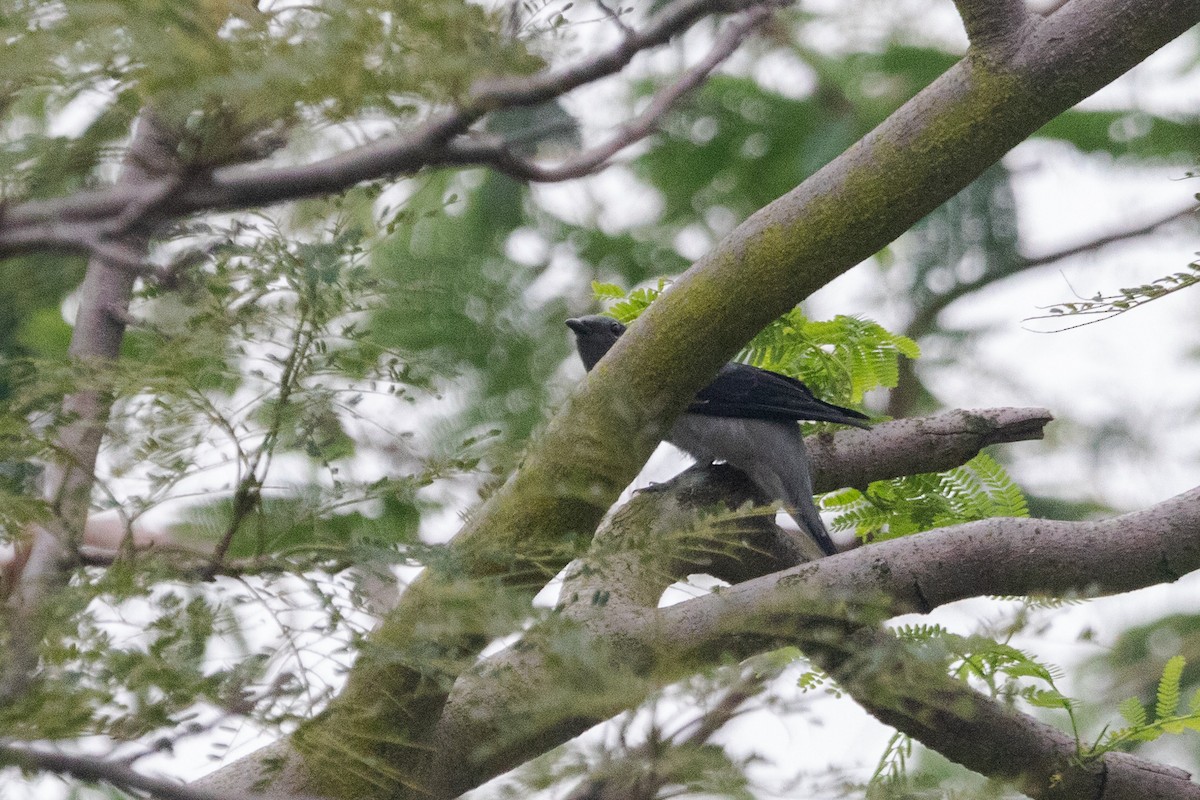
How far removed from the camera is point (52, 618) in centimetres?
131

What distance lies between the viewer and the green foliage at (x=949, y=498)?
2.72 m

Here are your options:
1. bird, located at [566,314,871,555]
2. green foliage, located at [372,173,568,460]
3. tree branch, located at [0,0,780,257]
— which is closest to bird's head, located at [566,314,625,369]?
bird, located at [566,314,871,555]

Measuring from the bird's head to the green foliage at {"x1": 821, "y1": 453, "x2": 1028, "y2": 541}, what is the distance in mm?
1086

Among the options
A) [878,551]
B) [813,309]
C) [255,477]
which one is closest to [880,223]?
[878,551]

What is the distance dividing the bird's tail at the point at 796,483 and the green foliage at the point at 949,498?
0.58ft

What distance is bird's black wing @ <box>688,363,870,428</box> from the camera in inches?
115

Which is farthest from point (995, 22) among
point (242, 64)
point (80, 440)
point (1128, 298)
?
point (80, 440)

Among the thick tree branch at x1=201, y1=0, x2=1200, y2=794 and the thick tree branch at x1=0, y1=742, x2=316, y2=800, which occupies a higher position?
the thick tree branch at x1=201, y1=0, x2=1200, y2=794

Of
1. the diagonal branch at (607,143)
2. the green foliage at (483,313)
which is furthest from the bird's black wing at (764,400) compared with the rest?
the diagonal branch at (607,143)

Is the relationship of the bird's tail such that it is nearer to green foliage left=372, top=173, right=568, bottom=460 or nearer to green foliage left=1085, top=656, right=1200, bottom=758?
green foliage left=372, top=173, right=568, bottom=460

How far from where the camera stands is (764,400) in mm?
3172

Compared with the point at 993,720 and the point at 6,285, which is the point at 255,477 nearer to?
the point at 6,285

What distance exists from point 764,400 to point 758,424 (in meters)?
0.07

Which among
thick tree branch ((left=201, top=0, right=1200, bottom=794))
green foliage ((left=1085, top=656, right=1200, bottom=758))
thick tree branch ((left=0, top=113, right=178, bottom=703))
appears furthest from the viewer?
green foliage ((left=1085, top=656, right=1200, bottom=758))
